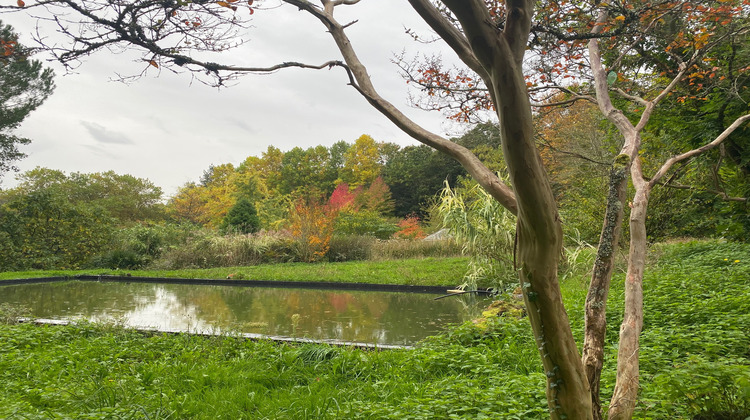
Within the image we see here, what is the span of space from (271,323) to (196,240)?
908 cm

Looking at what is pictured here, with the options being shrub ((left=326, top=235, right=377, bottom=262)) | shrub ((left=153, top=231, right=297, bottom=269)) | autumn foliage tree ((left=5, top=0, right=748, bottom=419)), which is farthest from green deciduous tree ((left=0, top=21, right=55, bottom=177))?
autumn foliage tree ((left=5, top=0, right=748, bottom=419))

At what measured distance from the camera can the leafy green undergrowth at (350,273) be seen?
973 centimetres

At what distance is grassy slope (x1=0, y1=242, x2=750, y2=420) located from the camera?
2.25 metres

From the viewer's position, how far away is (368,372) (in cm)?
350

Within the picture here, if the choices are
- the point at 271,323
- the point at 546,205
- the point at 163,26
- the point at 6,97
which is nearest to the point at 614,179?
the point at 546,205

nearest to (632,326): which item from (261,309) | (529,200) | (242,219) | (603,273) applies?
(603,273)

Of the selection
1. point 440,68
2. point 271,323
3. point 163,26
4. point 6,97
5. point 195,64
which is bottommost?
point 271,323

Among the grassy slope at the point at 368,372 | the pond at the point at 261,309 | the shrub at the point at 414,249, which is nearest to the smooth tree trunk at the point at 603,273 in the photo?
the grassy slope at the point at 368,372

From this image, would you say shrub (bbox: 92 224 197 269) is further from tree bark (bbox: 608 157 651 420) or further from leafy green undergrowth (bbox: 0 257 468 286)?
tree bark (bbox: 608 157 651 420)

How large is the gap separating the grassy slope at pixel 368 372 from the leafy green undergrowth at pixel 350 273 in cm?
502

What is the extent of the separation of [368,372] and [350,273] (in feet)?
24.4

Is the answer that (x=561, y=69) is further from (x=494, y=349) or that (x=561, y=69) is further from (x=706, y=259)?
(x=706, y=259)

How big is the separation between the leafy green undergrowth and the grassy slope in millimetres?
5022

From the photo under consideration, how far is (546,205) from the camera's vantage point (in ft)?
4.52
